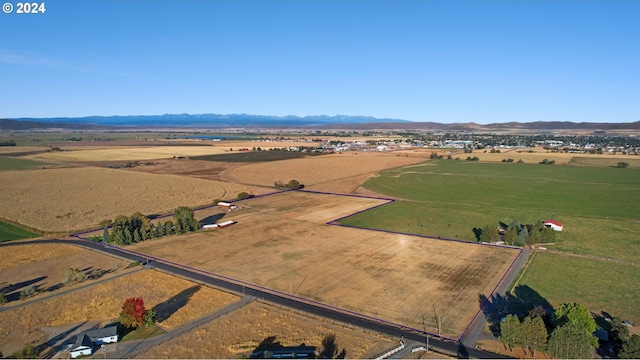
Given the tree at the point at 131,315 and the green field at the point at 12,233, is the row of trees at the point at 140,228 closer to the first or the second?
the green field at the point at 12,233

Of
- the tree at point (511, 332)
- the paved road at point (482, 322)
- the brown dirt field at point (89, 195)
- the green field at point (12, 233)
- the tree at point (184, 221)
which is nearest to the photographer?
the tree at point (511, 332)

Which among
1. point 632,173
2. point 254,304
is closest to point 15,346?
point 254,304

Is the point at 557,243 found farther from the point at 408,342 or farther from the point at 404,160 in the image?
the point at 404,160

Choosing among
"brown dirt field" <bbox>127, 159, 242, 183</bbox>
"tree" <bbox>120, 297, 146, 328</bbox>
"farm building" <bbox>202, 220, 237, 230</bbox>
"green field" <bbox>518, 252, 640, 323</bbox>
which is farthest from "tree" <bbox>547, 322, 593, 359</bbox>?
"brown dirt field" <bbox>127, 159, 242, 183</bbox>

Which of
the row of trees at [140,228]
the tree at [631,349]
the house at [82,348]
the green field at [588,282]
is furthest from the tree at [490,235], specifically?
the house at [82,348]

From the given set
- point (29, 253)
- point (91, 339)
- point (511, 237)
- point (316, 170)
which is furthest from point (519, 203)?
point (29, 253)

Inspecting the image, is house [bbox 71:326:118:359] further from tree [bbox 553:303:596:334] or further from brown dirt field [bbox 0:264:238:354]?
tree [bbox 553:303:596:334]
